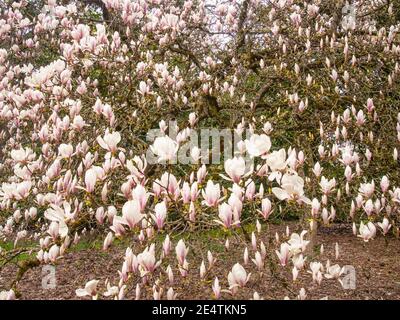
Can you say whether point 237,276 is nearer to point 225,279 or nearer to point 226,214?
point 226,214

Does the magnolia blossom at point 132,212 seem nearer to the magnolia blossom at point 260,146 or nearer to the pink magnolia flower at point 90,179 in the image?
the pink magnolia flower at point 90,179

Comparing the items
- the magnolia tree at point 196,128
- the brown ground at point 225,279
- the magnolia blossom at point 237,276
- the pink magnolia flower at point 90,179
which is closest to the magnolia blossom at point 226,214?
the magnolia tree at point 196,128

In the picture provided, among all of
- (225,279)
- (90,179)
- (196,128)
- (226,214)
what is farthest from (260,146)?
(225,279)

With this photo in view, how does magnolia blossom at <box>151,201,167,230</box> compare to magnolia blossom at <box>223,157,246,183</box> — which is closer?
magnolia blossom at <box>151,201,167,230</box>

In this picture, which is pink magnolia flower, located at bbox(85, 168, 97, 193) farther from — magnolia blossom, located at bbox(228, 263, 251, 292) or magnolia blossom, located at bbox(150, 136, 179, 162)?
magnolia blossom, located at bbox(228, 263, 251, 292)

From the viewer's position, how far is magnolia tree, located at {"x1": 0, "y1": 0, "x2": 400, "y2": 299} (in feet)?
8.88

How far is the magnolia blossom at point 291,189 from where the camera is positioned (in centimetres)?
240

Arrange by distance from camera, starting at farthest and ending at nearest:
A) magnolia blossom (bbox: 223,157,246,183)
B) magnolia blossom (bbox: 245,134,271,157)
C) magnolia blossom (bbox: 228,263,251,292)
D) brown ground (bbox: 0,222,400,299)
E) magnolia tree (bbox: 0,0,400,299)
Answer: brown ground (bbox: 0,222,400,299) < magnolia tree (bbox: 0,0,400,299) < magnolia blossom (bbox: 245,134,271,157) < magnolia blossom (bbox: 223,157,246,183) < magnolia blossom (bbox: 228,263,251,292)

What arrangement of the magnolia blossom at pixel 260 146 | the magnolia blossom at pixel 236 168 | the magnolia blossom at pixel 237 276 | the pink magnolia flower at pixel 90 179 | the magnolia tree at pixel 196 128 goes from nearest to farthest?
1. the magnolia blossom at pixel 237 276
2. the magnolia blossom at pixel 236 168
3. the magnolia blossom at pixel 260 146
4. the pink magnolia flower at pixel 90 179
5. the magnolia tree at pixel 196 128

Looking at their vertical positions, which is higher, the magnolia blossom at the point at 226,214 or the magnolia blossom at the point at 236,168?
the magnolia blossom at the point at 236,168

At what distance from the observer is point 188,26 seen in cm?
656

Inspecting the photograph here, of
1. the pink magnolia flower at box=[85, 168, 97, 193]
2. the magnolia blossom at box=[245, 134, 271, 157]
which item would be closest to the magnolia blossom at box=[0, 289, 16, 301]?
the pink magnolia flower at box=[85, 168, 97, 193]
